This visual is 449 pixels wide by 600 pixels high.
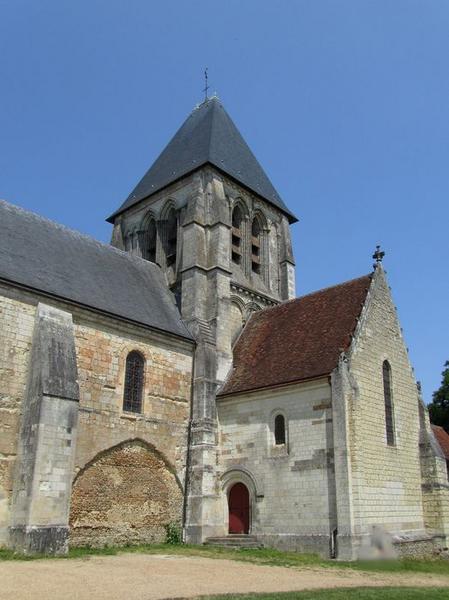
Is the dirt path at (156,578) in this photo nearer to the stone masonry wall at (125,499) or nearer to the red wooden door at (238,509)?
the stone masonry wall at (125,499)

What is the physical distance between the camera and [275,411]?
17562mm

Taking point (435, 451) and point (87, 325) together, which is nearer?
point (87, 325)

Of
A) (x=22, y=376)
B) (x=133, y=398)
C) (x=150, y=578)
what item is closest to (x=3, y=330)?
(x=22, y=376)

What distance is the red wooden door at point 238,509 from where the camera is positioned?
1761cm

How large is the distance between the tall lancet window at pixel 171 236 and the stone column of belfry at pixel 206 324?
1.55m

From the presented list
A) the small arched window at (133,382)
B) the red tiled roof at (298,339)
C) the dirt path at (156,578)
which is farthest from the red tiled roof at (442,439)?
the small arched window at (133,382)

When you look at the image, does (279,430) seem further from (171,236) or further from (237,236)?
(171,236)

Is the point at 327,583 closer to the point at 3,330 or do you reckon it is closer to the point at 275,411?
the point at 275,411

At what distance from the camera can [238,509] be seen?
17922mm

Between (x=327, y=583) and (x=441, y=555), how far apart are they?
27.8 ft

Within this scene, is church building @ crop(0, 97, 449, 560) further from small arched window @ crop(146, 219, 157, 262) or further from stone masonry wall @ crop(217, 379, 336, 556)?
small arched window @ crop(146, 219, 157, 262)

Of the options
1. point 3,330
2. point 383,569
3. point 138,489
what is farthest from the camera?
point 138,489

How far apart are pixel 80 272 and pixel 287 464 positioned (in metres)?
8.69

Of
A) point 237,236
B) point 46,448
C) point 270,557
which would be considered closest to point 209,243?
point 237,236
